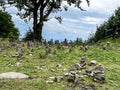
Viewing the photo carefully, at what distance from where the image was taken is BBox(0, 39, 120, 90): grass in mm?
12570

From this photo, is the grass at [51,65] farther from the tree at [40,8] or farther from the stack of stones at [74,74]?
the tree at [40,8]

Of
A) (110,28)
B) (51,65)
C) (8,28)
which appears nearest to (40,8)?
(110,28)

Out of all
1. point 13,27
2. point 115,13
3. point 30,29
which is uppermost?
point 115,13

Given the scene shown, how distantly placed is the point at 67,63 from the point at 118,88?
326 centimetres

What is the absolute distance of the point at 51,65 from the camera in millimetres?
15375

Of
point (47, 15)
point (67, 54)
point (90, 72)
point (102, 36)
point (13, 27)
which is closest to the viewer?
point (90, 72)

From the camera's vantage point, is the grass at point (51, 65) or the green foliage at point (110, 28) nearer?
the grass at point (51, 65)

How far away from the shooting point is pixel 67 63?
1590cm

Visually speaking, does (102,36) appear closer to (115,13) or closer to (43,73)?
(115,13)

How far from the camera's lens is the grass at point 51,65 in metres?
12.6

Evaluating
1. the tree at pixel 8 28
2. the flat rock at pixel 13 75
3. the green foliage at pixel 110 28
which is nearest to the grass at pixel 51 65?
the flat rock at pixel 13 75

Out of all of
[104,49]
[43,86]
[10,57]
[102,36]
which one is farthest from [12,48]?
[102,36]

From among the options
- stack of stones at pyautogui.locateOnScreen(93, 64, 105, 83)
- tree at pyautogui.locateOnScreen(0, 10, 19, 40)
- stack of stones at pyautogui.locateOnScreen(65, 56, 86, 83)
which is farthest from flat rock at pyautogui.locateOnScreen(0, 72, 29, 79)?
tree at pyautogui.locateOnScreen(0, 10, 19, 40)

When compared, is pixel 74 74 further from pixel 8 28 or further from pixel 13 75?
pixel 8 28
